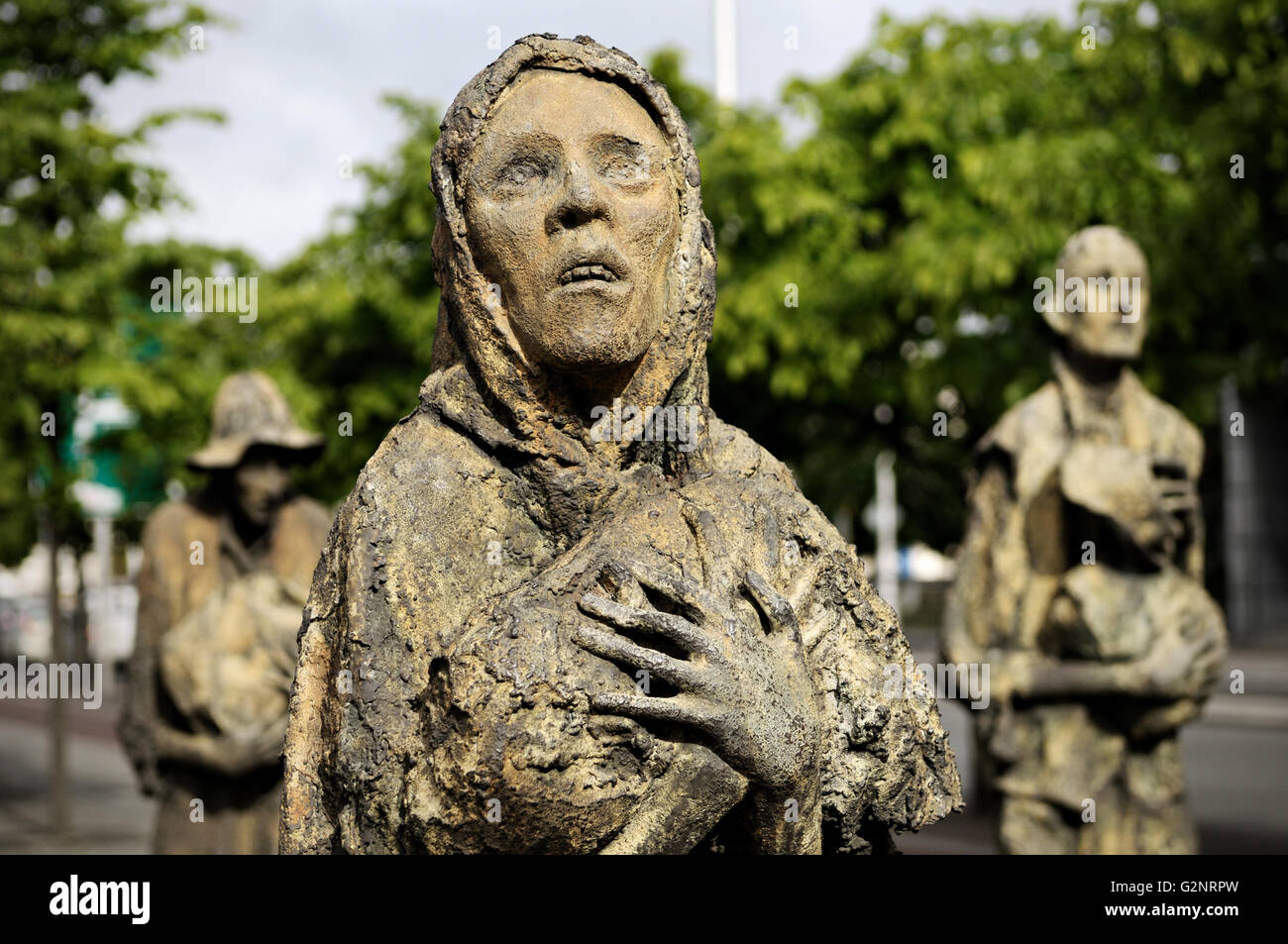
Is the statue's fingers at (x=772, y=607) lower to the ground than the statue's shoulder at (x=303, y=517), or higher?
lower

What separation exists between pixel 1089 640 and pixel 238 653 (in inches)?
158

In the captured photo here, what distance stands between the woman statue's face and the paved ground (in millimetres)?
9139

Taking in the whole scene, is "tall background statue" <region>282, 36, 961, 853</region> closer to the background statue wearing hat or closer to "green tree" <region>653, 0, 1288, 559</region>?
the background statue wearing hat

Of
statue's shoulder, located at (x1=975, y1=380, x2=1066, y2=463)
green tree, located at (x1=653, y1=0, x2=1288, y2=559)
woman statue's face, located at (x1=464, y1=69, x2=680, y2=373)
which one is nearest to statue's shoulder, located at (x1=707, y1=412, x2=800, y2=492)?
woman statue's face, located at (x1=464, y1=69, x2=680, y2=373)

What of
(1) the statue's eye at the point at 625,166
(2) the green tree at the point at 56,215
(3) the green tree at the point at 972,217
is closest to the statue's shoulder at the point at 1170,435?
(3) the green tree at the point at 972,217

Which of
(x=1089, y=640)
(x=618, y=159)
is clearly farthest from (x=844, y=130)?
(x=618, y=159)

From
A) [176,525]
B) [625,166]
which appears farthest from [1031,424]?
[625,166]

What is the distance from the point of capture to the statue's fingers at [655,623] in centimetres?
284

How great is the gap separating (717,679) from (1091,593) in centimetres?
487

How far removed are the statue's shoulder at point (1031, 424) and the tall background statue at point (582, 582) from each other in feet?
15.5

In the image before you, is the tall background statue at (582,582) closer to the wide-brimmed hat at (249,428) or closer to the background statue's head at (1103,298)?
the background statue's head at (1103,298)

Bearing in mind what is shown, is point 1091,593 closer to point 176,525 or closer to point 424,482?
point 176,525

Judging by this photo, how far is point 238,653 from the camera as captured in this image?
7.64 meters

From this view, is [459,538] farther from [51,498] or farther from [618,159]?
[51,498]
